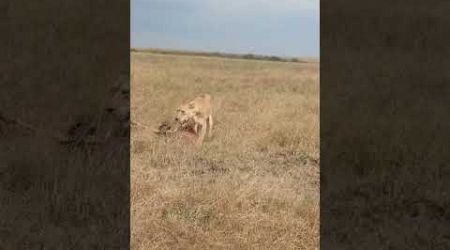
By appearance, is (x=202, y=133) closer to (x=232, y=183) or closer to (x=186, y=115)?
(x=186, y=115)

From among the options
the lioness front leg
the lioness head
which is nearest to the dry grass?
the lioness front leg

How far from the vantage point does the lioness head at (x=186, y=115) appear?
6.44 m

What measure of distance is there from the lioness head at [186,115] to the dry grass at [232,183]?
0.33 m

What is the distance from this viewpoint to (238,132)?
6730 mm

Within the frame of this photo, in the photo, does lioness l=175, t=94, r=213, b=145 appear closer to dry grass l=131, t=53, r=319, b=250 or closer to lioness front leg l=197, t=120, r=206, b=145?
lioness front leg l=197, t=120, r=206, b=145

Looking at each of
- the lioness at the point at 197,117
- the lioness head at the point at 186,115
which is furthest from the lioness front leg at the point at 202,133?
the lioness head at the point at 186,115

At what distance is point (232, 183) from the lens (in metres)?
4.61

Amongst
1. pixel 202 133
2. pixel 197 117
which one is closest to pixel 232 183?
pixel 202 133

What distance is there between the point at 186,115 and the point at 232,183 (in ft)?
6.73

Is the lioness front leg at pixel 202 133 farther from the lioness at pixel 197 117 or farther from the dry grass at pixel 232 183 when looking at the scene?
the dry grass at pixel 232 183
